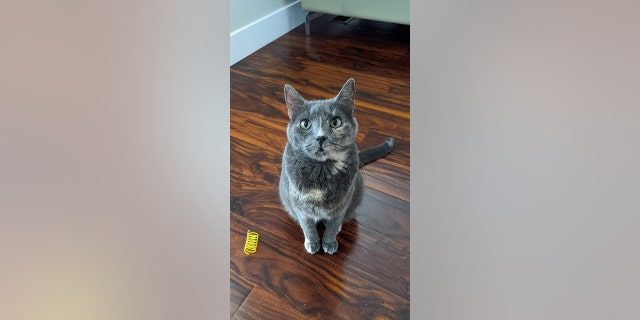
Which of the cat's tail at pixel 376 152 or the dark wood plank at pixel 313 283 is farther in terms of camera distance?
the cat's tail at pixel 376 152

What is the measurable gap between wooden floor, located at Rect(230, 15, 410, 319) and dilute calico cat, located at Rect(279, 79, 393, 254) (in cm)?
10

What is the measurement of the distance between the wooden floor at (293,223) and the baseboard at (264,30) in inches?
1.7

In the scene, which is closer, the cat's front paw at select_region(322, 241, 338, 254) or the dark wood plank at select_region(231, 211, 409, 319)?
the dark wood plank at select_region(231, 211, 409, 319)

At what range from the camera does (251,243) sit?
1.13 m

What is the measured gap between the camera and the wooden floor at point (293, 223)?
38.6 inches

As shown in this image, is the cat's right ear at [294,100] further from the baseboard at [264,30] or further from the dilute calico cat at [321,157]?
the baseboard at [264,30]

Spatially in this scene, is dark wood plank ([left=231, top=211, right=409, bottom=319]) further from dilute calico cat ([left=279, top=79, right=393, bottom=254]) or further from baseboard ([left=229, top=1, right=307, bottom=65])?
baseboard ([left=229, top=1, right=307, bottom=65])

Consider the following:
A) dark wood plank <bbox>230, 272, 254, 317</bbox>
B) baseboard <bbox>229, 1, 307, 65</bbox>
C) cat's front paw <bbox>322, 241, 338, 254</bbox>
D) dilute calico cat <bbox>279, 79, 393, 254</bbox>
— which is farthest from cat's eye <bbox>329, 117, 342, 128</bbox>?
baseboard <bbox>229, 1, 307, 65</bbox>

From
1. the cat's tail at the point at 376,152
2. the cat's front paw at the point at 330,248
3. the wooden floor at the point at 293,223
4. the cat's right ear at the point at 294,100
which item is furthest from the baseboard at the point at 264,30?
the cat's front paw at the point at 330,248

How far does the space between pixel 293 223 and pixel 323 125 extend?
0.32m

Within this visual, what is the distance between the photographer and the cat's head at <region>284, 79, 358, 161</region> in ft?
3.27
